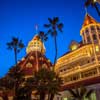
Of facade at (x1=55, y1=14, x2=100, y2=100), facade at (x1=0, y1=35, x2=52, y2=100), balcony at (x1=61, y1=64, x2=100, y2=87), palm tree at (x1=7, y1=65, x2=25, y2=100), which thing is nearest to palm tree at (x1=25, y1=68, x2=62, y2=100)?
palm tree at (x1=7, y1=65, x2=25, y2=100)

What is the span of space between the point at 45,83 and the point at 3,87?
880 centimetres

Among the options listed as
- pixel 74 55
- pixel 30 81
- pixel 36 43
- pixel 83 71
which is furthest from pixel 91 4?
pixel 36 43

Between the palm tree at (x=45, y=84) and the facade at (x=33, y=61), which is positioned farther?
the facade at (x=33, y=61)

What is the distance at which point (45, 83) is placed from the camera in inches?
1431

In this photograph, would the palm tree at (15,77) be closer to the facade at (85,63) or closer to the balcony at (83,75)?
the facade at (85,63)

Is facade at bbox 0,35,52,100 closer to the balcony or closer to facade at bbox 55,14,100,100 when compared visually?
facade at bbox 55,14,100,100

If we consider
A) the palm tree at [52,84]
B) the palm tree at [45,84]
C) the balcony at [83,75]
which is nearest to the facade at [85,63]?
the balcony at [83,75]

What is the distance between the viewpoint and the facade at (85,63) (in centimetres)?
4362

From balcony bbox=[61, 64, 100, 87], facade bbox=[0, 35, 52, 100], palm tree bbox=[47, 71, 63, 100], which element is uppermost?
facade bbox=[0, 35, 52, 100]

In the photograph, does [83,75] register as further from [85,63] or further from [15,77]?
[15,77]

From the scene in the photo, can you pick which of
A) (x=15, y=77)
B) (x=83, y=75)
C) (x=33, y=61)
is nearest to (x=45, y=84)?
(x=15, y=77)

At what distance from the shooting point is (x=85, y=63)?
57.8m

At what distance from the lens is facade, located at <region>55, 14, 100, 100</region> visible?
1718 inches

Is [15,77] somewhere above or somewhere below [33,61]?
below
